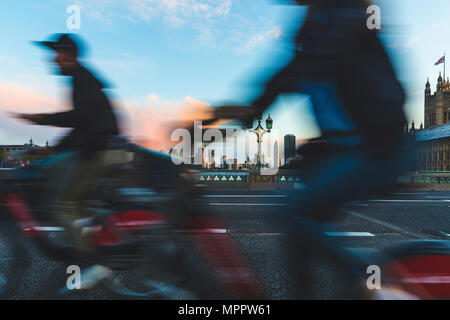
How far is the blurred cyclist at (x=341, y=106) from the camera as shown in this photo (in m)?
1.46

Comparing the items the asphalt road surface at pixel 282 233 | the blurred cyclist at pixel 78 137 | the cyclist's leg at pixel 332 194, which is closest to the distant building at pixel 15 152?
the blurred cyclist at pixel 78 137

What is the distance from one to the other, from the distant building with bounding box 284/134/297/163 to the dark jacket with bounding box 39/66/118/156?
1078mm

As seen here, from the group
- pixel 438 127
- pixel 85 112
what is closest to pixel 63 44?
pixel 85 112

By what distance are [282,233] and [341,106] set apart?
0.77 metres

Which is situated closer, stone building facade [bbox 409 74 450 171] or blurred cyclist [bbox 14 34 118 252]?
blurred cyclist [bbox 14 34 118 252]

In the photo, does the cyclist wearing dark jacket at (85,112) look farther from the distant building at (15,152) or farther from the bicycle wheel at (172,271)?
the bicycle wheel at (172,271)

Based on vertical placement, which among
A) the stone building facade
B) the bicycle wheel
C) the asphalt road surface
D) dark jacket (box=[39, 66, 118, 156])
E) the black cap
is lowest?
the asphalt road surface

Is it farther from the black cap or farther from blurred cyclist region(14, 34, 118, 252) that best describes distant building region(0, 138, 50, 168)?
the black cap

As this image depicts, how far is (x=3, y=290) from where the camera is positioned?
6.96 ft

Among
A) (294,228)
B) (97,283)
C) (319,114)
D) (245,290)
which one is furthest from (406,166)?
(97,283)

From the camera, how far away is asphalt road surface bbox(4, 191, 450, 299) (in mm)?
1719

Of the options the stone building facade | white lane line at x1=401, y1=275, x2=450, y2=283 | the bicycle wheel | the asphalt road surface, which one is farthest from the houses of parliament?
the bicycle wheel

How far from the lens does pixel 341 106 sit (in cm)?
158

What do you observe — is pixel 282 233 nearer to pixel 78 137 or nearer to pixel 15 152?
pixel 78 137
